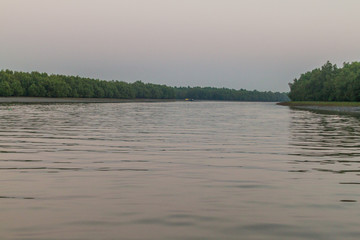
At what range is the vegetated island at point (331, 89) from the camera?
124919 mm

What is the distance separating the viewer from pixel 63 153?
Answer: 62.9ft

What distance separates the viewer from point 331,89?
15250 centimetres

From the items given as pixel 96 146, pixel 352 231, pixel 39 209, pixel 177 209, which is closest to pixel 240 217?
pixel 177 209

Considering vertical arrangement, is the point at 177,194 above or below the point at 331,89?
below

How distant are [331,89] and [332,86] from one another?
106 inches

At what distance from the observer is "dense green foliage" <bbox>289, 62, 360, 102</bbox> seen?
128 m

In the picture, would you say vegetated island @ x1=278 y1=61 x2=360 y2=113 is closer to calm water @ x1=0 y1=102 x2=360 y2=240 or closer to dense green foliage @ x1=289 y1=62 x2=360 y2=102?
dense green foliage @ x1=289 y1=62 x2=360 y2=102

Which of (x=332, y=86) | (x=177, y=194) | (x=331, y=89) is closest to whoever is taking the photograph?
(x=177, y=194)

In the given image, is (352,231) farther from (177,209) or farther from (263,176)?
(263,176)

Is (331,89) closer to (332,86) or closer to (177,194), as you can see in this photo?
(332,86)

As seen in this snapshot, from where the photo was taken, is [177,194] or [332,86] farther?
[332,86]

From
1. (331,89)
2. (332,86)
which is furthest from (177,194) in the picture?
(331,89)

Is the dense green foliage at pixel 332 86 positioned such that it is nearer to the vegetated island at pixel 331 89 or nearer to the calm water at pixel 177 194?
the vegetated island at pixel 331 89

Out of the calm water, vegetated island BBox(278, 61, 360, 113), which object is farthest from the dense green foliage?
the calm water
